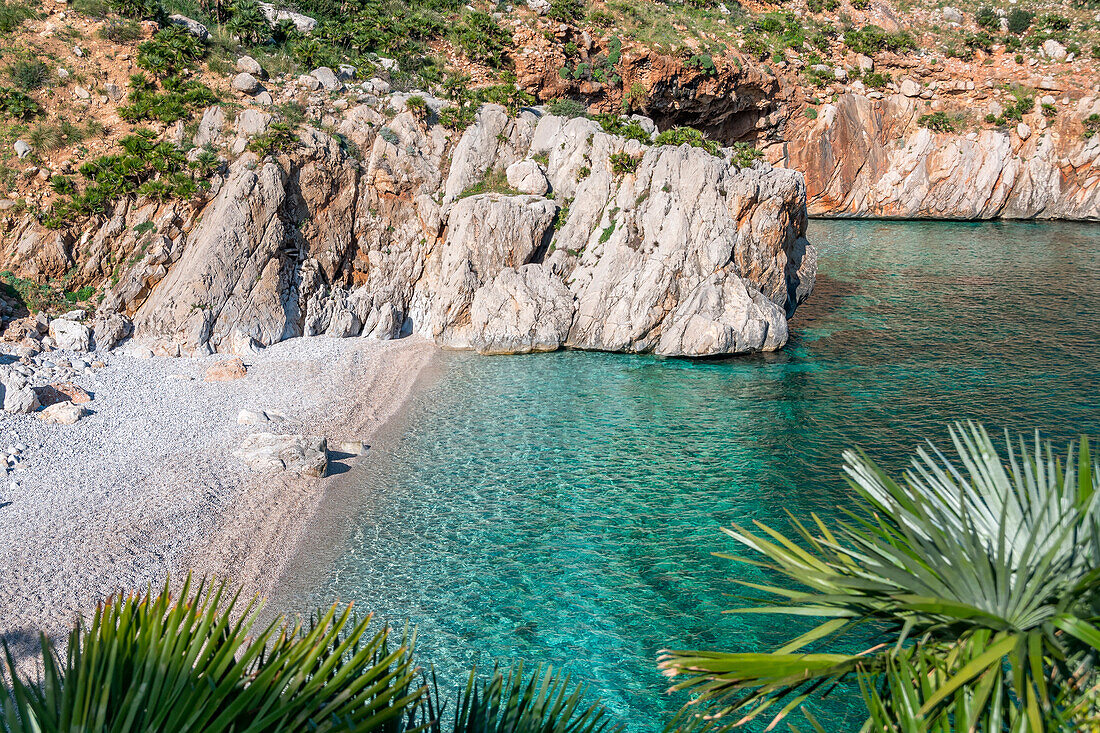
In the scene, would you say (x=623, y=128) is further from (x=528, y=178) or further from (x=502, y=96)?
(x=502, y=96)

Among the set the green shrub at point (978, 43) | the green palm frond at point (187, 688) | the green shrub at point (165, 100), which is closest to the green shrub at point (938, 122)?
the green shrub at point (978, 43)

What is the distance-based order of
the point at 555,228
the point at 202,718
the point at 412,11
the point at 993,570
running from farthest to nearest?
1. the point at 412,11
2. the point at 555,228
3. the point at 993,570
4. the point at 202,718

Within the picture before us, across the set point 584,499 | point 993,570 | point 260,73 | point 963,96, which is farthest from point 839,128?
point 993,570

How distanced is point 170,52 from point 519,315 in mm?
19285

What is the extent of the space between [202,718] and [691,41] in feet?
162

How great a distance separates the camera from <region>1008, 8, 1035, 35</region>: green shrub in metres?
52.8

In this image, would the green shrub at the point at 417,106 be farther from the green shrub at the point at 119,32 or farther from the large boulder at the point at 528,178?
the green shrub at the point at 119,32

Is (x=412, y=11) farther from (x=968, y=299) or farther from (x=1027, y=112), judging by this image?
(x=1027, y=112)

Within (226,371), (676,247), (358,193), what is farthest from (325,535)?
(358,193)

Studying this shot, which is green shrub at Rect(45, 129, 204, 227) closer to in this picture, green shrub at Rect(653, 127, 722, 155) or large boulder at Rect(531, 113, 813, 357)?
large boulder at Rect(531, 113, 813, 357)

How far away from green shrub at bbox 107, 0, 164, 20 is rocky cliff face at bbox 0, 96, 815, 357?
851 centimetres

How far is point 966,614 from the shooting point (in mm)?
3578

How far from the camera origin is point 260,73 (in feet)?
97.3

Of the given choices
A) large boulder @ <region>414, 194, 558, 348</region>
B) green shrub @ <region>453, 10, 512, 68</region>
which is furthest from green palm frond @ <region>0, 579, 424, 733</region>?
green shrub @ <region>453, 10, 512, 68</region>
